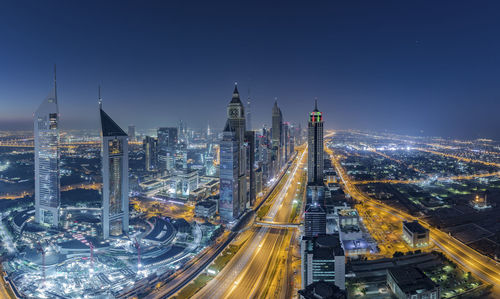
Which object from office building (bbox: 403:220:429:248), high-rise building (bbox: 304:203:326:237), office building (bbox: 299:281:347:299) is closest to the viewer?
office building (bbox: 299:281:347:299)

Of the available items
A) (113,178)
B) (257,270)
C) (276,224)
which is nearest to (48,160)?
(113,178)

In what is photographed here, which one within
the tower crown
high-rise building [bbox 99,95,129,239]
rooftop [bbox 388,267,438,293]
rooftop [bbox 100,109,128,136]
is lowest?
rooftop [bbox 388,267,438,293]

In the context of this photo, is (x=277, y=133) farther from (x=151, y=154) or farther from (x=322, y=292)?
(x=322, y=292)

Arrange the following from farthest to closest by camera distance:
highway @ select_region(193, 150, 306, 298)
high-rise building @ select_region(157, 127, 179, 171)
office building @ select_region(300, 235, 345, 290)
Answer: high-rise building @ select_region(157, 127, 179, 171)
highway @ select_region(193, 150, 306, 298)
office building @ select_region(300, 235, 345, 290)

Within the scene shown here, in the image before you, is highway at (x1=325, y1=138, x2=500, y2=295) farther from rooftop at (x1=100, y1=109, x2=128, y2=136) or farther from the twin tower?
rooftop at (x1=100, y1=109, x2=128, y2=136)

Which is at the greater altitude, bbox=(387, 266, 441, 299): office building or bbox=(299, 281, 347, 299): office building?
bbox=(299, 281, 347, 299): office building

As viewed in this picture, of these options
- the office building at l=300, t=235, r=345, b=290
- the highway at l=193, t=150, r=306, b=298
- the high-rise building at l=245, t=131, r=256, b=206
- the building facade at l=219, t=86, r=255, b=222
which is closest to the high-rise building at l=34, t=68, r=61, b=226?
the building facade at l=219, t=86, r=255, b=222

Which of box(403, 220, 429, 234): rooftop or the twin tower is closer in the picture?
box(403, 220, 429, 234): rooftop
